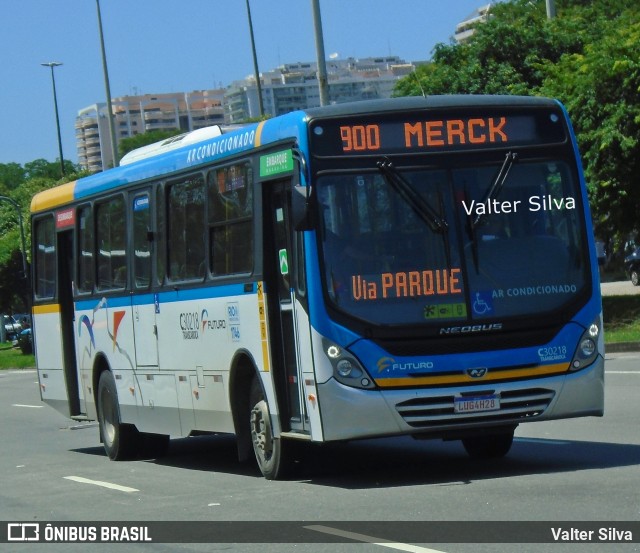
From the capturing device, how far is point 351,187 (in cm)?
1189

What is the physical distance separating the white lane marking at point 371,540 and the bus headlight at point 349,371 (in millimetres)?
1930

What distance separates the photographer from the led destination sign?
39.3 ft

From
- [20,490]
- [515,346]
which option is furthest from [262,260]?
[20,490]

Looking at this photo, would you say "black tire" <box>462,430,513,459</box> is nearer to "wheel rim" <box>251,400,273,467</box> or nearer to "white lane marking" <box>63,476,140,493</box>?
"wheel rim" <box>251,400,273,467</box>

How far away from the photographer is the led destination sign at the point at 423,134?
12.0 metres

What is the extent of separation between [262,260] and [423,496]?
2756mm

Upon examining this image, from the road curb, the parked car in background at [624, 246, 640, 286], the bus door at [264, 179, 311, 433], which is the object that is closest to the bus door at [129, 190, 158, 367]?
the bus door at [264, 179, 311, 433]

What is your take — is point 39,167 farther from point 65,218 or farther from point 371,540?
point 371,540

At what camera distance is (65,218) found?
18781 millimetres

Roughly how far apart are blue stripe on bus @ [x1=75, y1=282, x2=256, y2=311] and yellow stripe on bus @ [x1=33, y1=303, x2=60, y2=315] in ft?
2.51

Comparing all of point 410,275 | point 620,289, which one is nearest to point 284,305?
point 410,275

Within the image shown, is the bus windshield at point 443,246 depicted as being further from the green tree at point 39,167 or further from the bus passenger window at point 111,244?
the green tree at point 39,167

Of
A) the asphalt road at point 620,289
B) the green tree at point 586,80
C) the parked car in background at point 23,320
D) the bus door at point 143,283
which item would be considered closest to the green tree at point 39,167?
the parked car in background at point 23,320

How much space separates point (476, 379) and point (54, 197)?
9.06m
